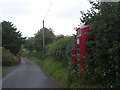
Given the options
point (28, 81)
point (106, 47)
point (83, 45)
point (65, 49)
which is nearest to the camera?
point (106, 47)

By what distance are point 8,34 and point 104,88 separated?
2265 centimetres

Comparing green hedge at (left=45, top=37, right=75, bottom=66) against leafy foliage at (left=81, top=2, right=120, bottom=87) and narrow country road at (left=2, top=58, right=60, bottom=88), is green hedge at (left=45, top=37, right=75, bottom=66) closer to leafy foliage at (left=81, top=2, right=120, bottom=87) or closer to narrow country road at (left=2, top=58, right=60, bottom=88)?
narrow country road at (left=2, top=58, right=60, bottom=88)

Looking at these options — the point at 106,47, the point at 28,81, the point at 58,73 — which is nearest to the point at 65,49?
the point at 58,73

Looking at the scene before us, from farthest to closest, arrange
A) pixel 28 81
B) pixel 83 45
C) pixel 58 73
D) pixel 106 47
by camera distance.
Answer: pixel 58 73 → pixel 28 81 → pixel 83 45 → pixel 106 47

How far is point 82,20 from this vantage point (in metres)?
8.05

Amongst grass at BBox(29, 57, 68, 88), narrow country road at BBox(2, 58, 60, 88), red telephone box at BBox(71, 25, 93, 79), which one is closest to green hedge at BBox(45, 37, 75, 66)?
grass at BBox(29, 57, 68, 88)

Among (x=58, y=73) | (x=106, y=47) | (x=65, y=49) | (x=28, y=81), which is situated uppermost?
(x=106, y=47)

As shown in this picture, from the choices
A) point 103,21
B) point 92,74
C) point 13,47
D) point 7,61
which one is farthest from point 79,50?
point 13,47

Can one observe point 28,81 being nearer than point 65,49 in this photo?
Yes

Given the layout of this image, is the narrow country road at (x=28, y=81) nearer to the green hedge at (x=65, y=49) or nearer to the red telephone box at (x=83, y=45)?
the green hedge at (x=65, y=49)

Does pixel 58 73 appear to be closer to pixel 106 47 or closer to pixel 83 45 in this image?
pixel 83 45

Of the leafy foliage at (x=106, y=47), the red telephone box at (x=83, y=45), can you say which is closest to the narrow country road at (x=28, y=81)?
the red telephone box at (x=83, y=45)

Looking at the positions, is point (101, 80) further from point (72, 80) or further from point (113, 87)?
point (72, 80)

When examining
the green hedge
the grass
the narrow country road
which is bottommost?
the narrow country road
